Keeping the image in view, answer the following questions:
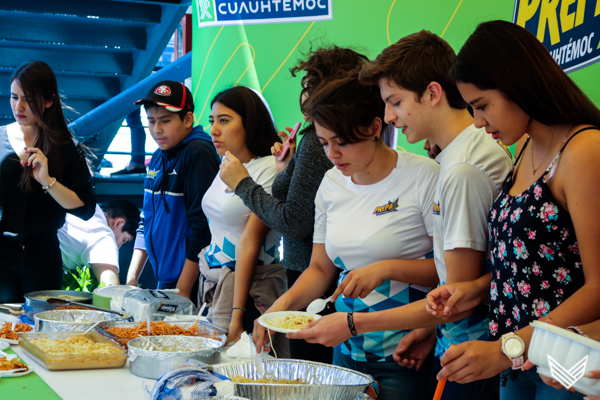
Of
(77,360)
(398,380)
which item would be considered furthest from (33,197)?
(398,380)

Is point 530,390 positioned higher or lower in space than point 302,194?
lower

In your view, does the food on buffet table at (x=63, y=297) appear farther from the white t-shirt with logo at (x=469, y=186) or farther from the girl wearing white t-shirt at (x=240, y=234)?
the white t-shirt with logo at (x=469, y=186)

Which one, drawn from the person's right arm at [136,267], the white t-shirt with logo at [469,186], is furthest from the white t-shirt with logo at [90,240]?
the white t-shirt with logo at [469,186]

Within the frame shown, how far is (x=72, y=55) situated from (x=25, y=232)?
3.66m

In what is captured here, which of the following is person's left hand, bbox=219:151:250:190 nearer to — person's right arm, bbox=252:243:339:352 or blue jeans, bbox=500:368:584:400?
person's right arm, bbox=252:243:339:352

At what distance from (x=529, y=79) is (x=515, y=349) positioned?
0.52 metres

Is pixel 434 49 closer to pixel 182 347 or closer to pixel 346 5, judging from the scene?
pixel 182 347

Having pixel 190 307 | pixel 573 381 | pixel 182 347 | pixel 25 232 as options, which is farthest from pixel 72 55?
pixel 573 381

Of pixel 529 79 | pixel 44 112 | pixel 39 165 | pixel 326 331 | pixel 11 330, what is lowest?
pixel 11 330

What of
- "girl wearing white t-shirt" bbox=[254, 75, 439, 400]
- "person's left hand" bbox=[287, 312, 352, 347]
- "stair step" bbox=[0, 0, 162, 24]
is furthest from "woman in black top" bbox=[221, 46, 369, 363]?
"stair step" bbox=[0, 0, 162, 24]

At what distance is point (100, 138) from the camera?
6.09m

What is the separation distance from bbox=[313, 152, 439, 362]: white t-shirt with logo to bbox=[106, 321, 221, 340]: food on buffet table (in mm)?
467

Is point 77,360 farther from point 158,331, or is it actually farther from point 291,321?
point 291,321

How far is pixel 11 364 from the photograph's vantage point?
1.47 meters
